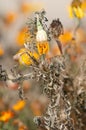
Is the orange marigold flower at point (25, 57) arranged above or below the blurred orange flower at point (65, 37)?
below

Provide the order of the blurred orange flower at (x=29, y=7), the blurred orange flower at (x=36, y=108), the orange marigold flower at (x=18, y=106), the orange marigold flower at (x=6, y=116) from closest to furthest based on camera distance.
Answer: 1. the orange marigold flower at (x=6, y=116)
2. the orange marigold flower at (x=18, y=106)
3. the blurred orange flower at (x=36, y=108)
4. the blurred orange flower at (x=29, y=7)

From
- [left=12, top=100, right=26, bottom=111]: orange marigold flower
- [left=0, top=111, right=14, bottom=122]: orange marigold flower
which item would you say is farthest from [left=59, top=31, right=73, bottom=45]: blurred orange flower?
[left=0, top=111, right=14, bottom=122]: orange marigold flower

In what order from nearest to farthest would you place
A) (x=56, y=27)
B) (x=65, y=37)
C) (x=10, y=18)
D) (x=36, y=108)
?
(x=56, y=27), (x=36, y=108), (x=65, y=37), (x=10, y=18)

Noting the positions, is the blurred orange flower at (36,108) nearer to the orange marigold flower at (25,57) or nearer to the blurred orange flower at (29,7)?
the orange marigold flower at (25,57)

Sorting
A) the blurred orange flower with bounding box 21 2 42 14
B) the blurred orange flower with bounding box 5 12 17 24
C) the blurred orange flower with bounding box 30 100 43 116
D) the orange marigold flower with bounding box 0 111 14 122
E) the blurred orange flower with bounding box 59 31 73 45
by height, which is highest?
the blurred orange flower with bounding box 21 2 42 14

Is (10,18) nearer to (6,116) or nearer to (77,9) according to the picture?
(6,116)

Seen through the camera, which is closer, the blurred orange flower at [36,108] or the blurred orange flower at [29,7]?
the blurred orange flower at [36,108]

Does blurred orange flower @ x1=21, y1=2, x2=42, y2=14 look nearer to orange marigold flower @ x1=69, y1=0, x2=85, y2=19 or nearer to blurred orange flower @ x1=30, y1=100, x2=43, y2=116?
blurred orange flower @ x1=30, y1=100, x2=43, y2=116

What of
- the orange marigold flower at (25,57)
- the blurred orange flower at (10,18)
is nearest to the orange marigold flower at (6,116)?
the orange marigold flower at (25,57)

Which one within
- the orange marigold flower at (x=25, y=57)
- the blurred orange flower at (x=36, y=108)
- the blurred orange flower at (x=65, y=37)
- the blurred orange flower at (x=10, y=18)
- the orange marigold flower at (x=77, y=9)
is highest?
the blurred orange flower at (x=10, y=18)

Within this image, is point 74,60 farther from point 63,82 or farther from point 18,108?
point 63,82

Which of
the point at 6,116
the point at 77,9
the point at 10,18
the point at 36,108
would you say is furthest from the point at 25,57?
the point at 10,18
